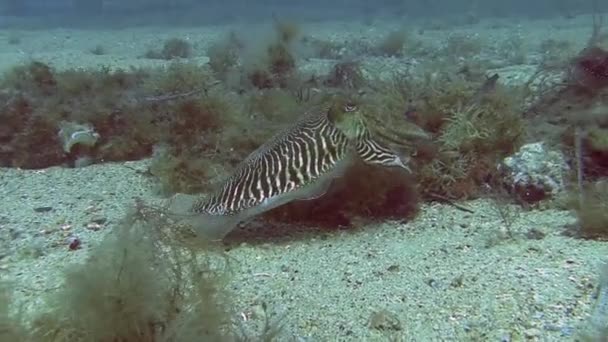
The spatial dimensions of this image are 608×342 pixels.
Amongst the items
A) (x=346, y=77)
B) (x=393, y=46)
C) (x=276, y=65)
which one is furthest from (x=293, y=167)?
(x=393, y=46)

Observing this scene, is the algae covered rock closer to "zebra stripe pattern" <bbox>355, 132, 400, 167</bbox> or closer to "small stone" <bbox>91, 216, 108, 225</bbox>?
"small stone" <bbox>91, 216, 108, 225</bbox>

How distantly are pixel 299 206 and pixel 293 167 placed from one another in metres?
0.73

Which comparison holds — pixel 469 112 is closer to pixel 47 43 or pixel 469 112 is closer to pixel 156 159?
pixel 156 159

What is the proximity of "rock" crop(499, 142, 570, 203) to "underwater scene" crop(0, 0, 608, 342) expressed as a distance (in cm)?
2

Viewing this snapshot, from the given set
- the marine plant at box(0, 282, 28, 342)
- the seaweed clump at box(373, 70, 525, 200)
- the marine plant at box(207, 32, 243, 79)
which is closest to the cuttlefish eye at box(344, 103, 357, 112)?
the seaweed clump at box(373, 70, 525, 200)

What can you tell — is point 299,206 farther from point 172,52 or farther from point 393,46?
point 172,52

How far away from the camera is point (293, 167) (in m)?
5.12

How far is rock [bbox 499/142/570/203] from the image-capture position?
580cm

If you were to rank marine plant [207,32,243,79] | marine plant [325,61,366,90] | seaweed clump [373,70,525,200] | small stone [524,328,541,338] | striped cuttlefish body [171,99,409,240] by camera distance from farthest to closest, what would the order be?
marine plant [207,32,243,79]
marine plant [325,61,366,90]
seaweed clump [373,70,525,200]
striped cuttlefish body [171,99,409,240]
small stone [524,328,541,338]

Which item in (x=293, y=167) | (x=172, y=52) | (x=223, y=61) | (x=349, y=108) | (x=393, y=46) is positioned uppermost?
(x=349, y=108)

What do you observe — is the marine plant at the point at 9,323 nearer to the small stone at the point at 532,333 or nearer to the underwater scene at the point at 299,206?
the underwater scene at the point at 299,206

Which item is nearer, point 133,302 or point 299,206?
point 133,302

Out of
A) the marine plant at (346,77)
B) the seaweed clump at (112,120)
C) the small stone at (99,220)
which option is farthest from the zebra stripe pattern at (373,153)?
the marine plant at (346,77)

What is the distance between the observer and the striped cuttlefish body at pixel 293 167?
5.00m
